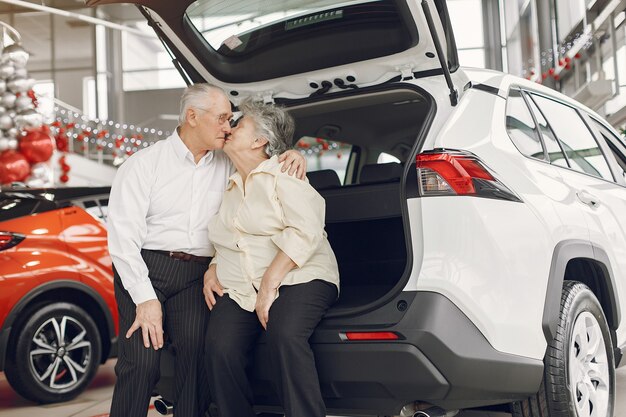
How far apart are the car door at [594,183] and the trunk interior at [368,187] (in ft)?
2.05

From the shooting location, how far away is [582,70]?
465 inches

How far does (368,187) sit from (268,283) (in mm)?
612

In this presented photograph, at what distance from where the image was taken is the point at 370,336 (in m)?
2.39

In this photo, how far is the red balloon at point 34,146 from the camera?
977 centimetres

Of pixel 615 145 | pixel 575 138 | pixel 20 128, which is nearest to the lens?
pixel 575 138

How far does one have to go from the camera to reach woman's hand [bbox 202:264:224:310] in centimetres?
275

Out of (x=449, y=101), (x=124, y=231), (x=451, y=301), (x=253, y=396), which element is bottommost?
(x=253, y=396)

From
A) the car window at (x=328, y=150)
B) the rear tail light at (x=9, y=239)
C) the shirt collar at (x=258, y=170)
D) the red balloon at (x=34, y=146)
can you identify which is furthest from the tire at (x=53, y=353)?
the red balloon at (x=34, y=146)

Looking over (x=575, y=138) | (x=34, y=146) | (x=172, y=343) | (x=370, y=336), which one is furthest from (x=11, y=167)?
(x=370, y=336)

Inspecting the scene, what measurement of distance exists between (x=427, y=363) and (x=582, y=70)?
1054 cm

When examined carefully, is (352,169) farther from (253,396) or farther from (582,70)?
(582,70)

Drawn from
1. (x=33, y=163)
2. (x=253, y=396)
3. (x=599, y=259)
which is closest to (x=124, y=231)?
(x=253, y=396)

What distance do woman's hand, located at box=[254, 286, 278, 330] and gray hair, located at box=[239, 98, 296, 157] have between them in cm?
53

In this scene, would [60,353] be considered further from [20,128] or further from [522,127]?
[20,128]
